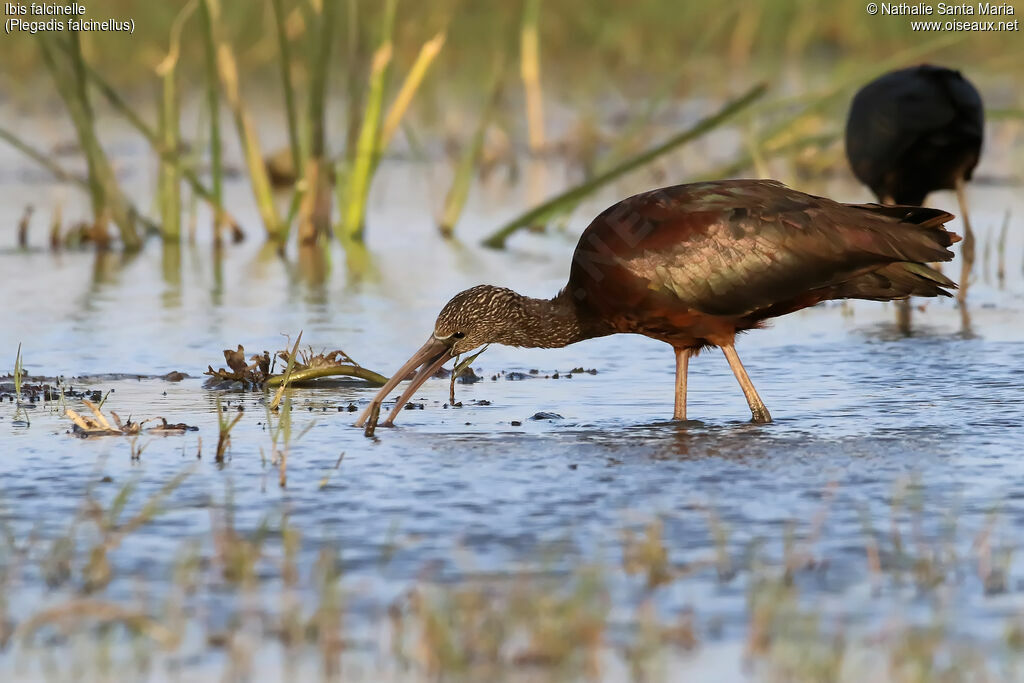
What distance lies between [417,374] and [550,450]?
100cm

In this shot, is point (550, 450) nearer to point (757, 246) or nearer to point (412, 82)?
point (757, 246)

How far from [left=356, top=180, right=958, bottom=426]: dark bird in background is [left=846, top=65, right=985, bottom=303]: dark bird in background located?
10.1 feet

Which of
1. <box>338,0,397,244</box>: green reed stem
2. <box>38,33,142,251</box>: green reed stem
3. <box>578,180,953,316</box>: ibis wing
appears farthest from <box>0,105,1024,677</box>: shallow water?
<box>338,0,397,244</box>: green reed stem

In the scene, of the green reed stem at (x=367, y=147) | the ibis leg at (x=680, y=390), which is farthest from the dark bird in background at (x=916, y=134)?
the ibis leg at (x=680, y=390)

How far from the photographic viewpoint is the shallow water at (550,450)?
471cm

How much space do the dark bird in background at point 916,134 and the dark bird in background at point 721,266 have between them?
3083 mm

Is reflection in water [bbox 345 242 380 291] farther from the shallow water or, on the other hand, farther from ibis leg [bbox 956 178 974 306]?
ibis leg [bbox 956 178 974 306]

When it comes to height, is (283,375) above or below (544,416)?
above

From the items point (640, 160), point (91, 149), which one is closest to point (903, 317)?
point (640, 160)

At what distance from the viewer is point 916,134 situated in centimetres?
999

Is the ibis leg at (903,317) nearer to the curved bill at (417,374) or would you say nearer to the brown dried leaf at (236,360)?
the curved bill at (417,374)

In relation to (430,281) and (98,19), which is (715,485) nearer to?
(430,281)

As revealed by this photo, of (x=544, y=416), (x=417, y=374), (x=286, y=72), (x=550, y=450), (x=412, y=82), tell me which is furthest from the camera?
(x=412, y=82)

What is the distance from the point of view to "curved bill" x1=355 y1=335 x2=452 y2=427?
6.82 m
